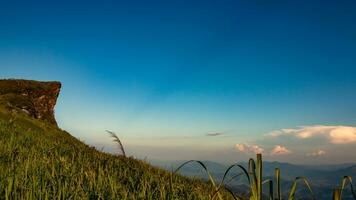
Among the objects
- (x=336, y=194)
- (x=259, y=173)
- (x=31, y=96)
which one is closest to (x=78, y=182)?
(x=259, y=173)

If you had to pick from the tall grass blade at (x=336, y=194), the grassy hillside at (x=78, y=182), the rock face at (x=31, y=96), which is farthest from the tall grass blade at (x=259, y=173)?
the rock face at (x=31, y=96)

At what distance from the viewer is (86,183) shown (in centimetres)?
643

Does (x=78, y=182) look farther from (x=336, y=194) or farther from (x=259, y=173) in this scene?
(x=336, y=194)

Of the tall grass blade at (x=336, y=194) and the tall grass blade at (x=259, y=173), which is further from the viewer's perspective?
the tall grass blade at (x=259, y=173)

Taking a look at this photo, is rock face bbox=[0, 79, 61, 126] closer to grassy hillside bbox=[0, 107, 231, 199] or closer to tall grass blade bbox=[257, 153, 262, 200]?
grassy hillside bbox=[0, 107, 231, 199]

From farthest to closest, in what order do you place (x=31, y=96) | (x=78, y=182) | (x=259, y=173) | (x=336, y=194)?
(x=31, y=96), (x=78, y=182), (x=259, y=173), (x=336, y=194)

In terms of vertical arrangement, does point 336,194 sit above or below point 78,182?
above

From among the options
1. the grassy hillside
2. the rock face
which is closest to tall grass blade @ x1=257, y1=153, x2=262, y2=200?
the grassy hillside

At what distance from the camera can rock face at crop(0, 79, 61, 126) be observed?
4234cm

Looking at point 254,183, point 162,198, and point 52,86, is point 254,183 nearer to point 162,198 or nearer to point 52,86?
point 162,198

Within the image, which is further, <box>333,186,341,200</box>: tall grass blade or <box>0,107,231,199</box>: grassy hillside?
<box>0,107,231,199</box>: grassy hillside

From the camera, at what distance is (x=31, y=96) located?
149 ft

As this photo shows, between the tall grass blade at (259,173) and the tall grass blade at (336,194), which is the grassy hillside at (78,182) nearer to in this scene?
the tall grass blade at (259,173)

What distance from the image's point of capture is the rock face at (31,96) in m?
42.3
